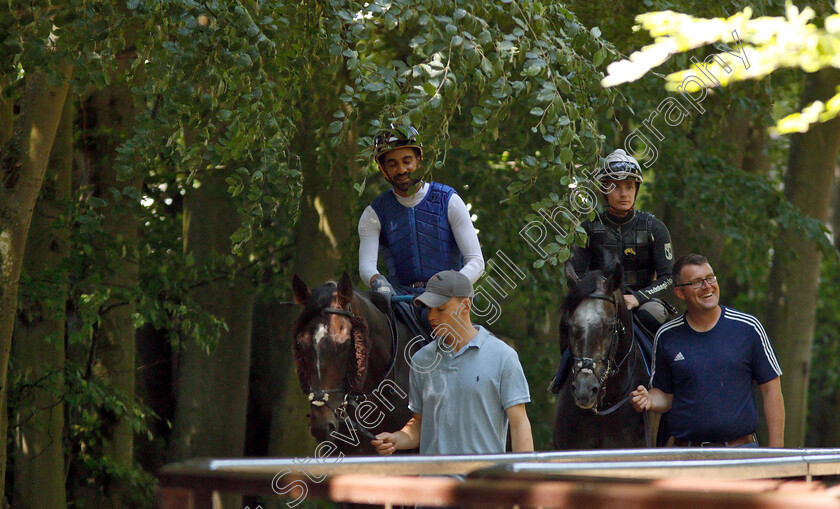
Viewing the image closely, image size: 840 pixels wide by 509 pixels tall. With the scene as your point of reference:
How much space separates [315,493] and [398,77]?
3.71 m

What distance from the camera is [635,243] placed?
22.4ft

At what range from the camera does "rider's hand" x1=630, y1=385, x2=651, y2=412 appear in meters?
5.88

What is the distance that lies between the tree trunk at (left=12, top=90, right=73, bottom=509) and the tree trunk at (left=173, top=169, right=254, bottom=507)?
2464 millimetres

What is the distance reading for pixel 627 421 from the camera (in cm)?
629

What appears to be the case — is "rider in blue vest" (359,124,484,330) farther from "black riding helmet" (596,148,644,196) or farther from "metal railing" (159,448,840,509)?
"metal railing" (159,448,840,509)

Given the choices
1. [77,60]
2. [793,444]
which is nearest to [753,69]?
[77,60]

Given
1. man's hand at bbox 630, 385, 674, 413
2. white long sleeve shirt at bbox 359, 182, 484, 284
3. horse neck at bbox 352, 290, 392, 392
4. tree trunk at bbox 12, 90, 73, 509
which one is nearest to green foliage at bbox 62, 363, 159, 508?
tree trunk at bbox 12, 90, 73, 509

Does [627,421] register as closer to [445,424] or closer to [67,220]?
[445,424]

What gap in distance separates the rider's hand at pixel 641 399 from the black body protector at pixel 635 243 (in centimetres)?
101

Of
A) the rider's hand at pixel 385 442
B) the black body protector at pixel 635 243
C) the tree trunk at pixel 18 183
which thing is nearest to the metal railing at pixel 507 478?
the rider's hand at pixel 385 442

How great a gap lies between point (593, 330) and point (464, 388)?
5.09 ft

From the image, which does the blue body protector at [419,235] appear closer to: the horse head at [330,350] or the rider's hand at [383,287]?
the rider's hand at [383,287]

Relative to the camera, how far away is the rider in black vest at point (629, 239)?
6.69 meters

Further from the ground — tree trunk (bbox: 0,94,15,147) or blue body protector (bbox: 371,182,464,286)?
tree trunk (bbox: 0,94,15,147)
